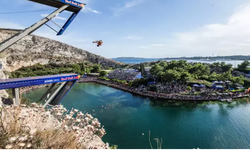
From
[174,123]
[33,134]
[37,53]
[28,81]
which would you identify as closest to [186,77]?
[174,123]

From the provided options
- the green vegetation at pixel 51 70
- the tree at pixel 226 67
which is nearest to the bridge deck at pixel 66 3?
the green vegetation at pixel 51 70

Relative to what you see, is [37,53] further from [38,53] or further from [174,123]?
A: [174,123]

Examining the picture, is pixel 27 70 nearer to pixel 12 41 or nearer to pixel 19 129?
pixel 12 41

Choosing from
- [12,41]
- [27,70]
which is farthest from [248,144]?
[27,70]

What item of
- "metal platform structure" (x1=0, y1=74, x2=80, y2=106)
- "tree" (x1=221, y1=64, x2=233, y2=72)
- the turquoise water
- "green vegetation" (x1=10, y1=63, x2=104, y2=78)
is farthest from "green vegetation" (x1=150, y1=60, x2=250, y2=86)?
"green vegetation" (x1=10, y1=63, x2=104, y2=78)

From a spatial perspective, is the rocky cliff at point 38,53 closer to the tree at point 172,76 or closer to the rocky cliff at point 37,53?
the rocky cliff at point 37,53
